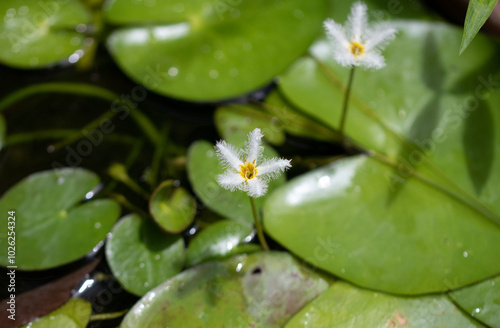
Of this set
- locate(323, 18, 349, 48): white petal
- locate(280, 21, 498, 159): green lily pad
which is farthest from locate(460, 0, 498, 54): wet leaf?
locate(280, 21, 498, 159): green lily pad

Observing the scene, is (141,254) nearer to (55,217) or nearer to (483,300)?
(55,217)

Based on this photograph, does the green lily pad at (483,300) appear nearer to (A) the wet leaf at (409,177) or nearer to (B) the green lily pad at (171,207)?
(A) the wet leaf at (409,177)

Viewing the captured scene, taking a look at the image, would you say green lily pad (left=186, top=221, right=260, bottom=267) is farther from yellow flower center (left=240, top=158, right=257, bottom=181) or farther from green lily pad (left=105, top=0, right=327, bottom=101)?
green lily pad (left=105, top=0, right=327, bottom=101)

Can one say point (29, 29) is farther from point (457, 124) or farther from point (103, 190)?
point (457, 124)

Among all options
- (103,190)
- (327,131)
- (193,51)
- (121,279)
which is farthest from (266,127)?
(121,279)

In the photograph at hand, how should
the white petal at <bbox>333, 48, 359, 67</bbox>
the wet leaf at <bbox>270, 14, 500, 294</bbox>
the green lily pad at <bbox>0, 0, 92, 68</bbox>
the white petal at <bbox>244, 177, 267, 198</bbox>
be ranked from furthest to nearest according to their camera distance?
the green lily pad at <bbox>0, 0, 92, 68</bbox> < the wet leaf at <bbox>270, 14, 500, 294</bbox> < the white petal at <bbox>333, 48, 359, 67</bbox> < the white petal at <bbox>244, 177, 267, 198</bbox>
